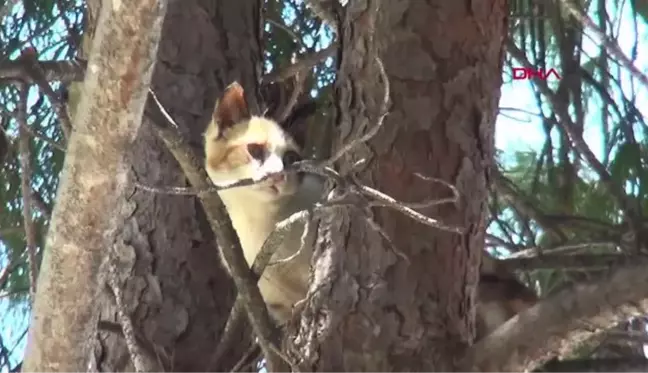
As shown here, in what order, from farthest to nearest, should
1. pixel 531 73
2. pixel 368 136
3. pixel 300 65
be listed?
1. pixel 300 65
2. pixel 531 73
3. pixel 368 136

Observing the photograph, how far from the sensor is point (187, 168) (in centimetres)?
102

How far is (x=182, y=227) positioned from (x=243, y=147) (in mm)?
211

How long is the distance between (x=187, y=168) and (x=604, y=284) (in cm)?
42

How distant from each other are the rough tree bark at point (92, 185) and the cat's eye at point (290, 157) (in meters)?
0.61

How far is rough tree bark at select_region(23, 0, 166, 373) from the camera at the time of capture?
69 centimetres

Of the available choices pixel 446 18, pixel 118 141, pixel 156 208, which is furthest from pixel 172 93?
pixel 118 141

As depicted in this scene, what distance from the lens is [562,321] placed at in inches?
36.9

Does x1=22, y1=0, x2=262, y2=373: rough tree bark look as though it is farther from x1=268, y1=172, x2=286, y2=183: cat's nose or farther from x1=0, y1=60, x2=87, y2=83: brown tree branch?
x1=268, y1=172, x2=286, y2=183: cat's nose

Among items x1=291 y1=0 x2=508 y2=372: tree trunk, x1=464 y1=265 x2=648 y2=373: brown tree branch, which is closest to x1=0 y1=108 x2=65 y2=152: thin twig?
x1=291 y1=0 x2=508 y2=372: tree trunk

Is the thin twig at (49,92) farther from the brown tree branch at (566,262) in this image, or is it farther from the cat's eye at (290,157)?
the brown tree branch at (566,262)

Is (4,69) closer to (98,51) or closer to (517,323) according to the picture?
(98,51)

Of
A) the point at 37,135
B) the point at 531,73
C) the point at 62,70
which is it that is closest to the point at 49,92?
the point at 37,135

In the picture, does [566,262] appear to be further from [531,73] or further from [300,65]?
[300,65]

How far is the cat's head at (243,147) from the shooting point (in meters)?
1.42
